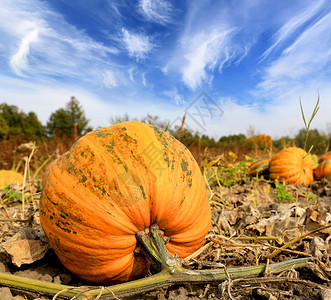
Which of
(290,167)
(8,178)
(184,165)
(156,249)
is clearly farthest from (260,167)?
(8,178)

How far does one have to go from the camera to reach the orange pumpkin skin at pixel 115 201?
1392mm

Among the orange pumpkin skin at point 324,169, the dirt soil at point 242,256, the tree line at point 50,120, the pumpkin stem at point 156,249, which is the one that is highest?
the tree line at point 50,120

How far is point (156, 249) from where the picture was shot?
1.41 meters

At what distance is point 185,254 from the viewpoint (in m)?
1.69

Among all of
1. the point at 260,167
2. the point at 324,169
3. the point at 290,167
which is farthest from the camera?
the point at 260,167

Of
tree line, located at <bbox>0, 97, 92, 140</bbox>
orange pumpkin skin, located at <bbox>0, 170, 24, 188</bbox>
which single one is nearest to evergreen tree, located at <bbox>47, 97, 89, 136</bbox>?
tree line, located at <bbox>0, 97, 92, 140</bbox>

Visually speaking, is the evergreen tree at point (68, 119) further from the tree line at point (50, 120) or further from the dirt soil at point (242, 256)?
the dirt soil at point (242, 256)

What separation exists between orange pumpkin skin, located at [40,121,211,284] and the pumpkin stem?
0.04 metres

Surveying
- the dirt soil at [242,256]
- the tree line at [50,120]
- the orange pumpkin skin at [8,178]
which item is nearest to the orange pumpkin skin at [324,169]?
the dirt soil at [242,256]

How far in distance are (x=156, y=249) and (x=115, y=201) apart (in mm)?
342

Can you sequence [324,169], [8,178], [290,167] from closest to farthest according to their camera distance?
[8,178], [290,167], [324,169]

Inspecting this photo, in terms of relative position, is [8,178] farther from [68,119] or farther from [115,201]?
[68,119]

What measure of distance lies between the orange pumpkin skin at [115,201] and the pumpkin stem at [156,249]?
0.14ft

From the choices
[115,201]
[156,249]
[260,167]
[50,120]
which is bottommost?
[156,249]
